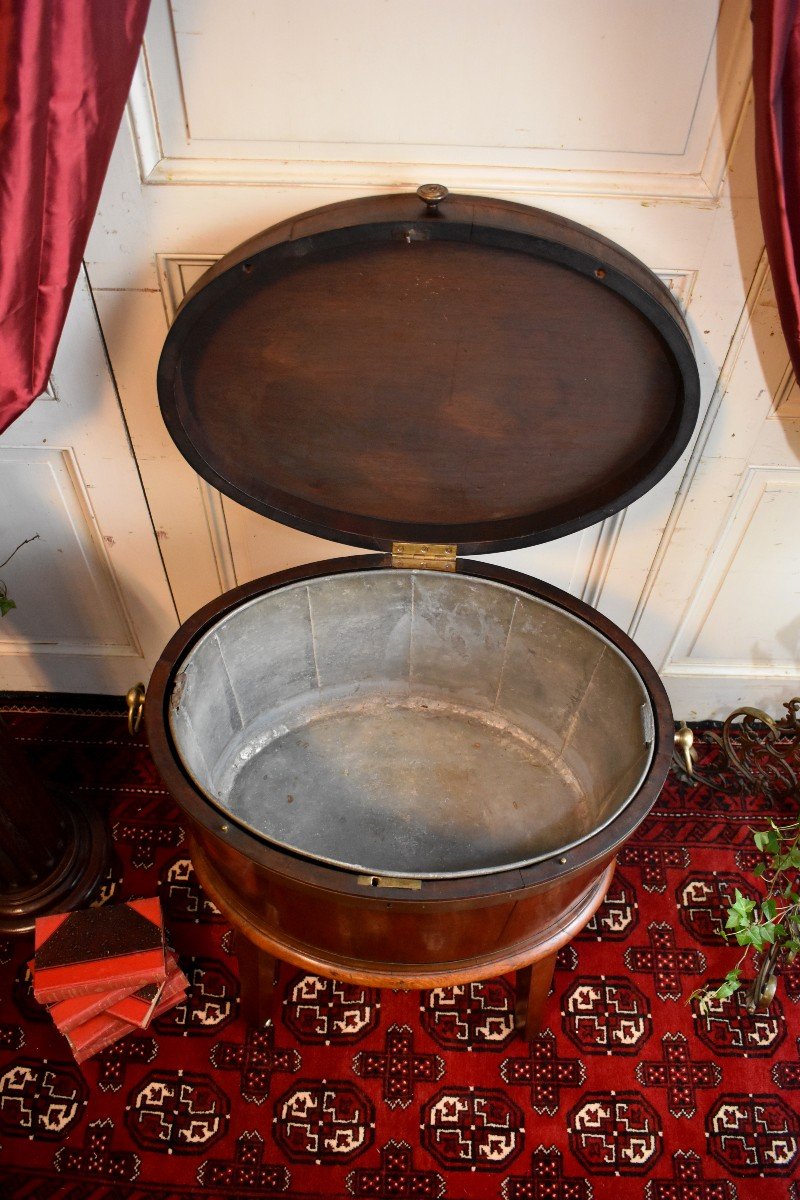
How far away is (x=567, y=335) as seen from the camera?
1.26 metres

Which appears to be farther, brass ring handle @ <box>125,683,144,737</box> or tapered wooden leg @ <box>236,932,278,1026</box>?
tapered wooden leg @ <box>236,932,278,1026</box>

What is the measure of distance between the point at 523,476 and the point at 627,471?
0.56ft

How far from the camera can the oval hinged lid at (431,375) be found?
1.15 meters

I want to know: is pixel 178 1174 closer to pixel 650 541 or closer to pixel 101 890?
pixel 101 890

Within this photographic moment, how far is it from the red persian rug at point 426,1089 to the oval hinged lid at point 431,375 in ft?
2.91

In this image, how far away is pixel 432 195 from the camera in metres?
1.08

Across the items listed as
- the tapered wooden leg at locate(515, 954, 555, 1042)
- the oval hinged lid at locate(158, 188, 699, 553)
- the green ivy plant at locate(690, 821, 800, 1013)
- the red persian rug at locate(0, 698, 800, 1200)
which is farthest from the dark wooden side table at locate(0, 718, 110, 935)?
the green ivy plant at locate(690, 821, 800, 1013)

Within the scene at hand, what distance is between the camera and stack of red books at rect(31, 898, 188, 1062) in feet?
4.87

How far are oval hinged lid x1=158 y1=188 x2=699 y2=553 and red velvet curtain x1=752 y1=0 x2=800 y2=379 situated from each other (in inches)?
5.8

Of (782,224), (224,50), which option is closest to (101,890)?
(224,50)

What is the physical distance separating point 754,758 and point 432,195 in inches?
59.0

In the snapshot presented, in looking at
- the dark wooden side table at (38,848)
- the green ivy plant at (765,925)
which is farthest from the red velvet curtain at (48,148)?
the green ivy plant at (765,925)

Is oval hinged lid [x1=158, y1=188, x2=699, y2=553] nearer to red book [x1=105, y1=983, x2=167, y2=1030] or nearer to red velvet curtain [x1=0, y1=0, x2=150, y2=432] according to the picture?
red velvet curtain [x1=0, y1=0, x2=150, y2=432]

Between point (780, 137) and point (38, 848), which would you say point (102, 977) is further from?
point (780, 137)
